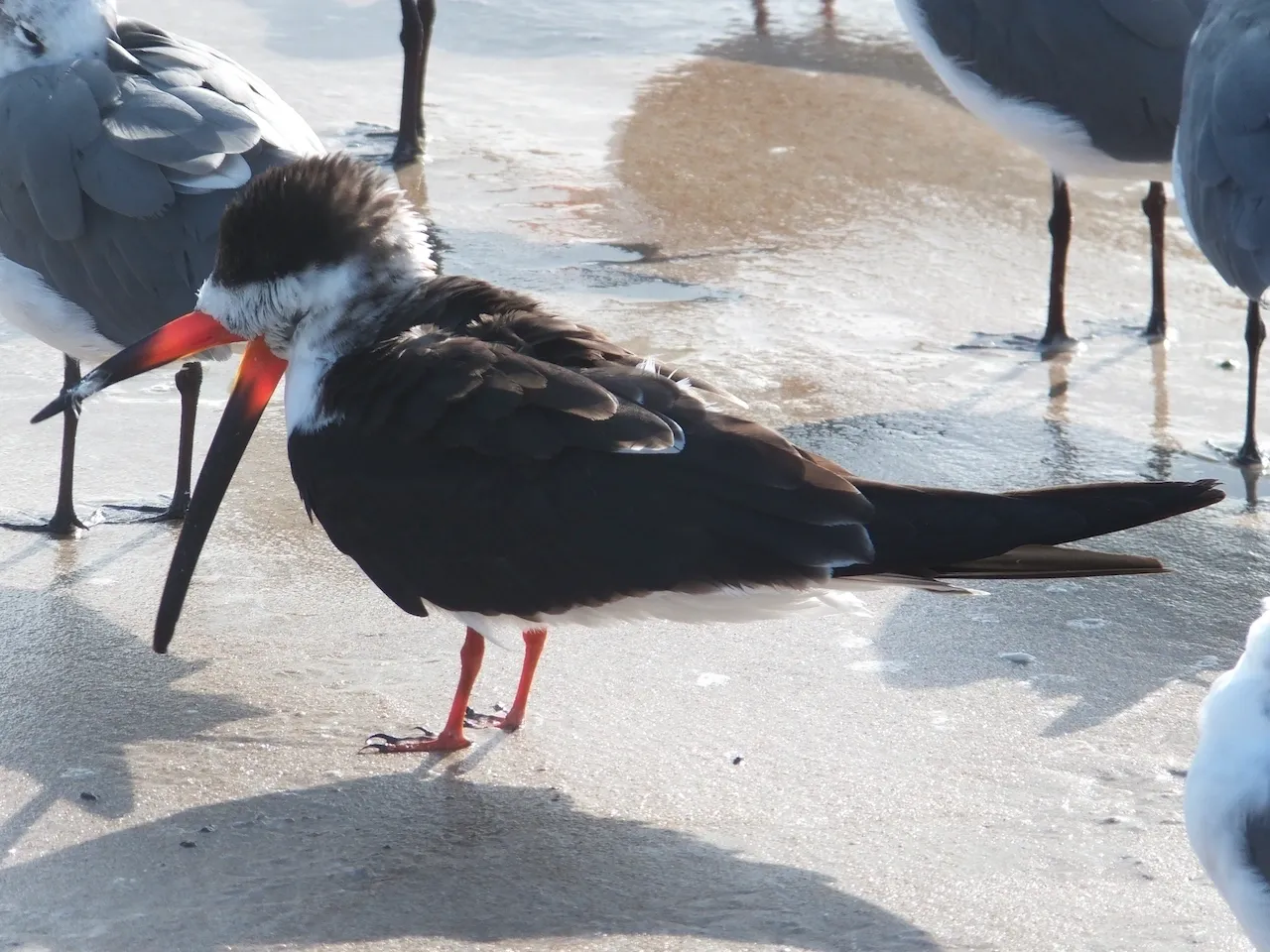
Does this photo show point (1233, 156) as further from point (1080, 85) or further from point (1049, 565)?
point (1049, 565)

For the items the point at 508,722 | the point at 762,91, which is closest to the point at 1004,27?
the point at 762,91

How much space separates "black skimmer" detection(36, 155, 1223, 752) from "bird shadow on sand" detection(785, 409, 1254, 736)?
67cm

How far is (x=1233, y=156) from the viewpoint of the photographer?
5.08m

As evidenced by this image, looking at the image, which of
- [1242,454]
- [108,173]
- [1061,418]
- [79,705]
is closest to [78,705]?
[79,705]

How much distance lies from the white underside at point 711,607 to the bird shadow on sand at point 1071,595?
0.56 metres

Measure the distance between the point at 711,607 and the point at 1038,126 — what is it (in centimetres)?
355

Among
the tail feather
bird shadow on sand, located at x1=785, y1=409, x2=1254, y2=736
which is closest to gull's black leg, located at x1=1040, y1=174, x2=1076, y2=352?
bird shadow on sand, located at x1=785, y1=409, x2=1254, y2=736

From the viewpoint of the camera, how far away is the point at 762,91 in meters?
8.97

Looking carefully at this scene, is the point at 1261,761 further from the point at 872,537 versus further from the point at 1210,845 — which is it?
the point at 872,537

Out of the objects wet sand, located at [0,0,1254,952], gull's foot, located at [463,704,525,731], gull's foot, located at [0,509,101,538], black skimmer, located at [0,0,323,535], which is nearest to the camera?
wet sand, located at [0,0,1254,952]

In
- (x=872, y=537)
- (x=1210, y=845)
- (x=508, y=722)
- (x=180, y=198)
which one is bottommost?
(x=508, y=722)

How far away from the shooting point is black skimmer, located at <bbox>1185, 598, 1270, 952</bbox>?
2746mm

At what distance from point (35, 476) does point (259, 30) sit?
197 inches

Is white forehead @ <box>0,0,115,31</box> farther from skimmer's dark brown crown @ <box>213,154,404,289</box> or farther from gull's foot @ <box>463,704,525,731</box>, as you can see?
gull's foot @ <box>463,704,525,731</box>
